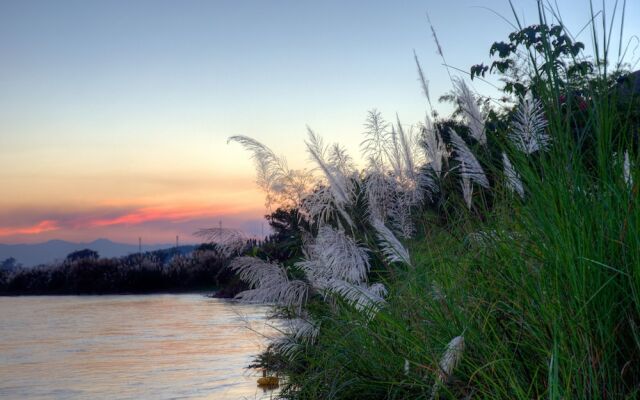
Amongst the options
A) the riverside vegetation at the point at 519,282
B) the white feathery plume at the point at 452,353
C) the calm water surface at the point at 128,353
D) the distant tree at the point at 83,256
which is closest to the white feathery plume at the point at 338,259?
the riverside vegetation at the point at 519,282

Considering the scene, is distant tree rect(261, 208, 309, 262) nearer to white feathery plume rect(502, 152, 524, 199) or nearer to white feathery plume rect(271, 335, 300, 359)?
white feathery plume rect(271, 335, 300, 359)

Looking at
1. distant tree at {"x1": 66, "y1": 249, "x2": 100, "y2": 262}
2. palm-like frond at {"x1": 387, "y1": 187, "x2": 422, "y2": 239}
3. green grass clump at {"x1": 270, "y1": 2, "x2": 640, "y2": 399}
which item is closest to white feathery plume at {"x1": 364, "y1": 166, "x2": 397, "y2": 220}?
palm-like frond at {"x1": 387, "y1": 187, "x2": 422, "y2": 239}

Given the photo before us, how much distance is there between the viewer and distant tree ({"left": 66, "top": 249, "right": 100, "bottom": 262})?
25.1 metres

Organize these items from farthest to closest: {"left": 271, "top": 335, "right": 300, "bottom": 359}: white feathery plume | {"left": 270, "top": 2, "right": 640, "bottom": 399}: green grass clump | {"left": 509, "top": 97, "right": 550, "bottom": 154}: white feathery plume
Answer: {"left": 271, "top": 335, "right": 300, "bottom": 359}: white feathery plume < {"left": 509, "top": 97, "right": 550, "bottom": 154}: white feathery plume < {"left": 270, "top": 2, "right": 640, "bottom": 399}: green grass clump

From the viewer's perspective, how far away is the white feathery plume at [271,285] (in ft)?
15.8

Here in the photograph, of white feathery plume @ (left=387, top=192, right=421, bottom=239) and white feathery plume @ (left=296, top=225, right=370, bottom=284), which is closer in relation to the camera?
white feathery plume @ (left=296, top=225, right=370, bottom=284)

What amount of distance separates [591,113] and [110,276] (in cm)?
2309

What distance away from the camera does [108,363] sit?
8523 millimetres

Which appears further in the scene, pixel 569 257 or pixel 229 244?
pixel 229 244

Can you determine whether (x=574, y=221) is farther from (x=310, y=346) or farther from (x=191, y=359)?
(x=191, y=359)

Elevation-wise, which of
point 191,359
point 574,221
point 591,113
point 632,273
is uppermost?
point 591,113

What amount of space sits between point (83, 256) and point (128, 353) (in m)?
17.2

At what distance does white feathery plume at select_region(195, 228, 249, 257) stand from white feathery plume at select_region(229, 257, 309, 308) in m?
0.46

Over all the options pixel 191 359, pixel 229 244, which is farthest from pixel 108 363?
pixel 229 244
